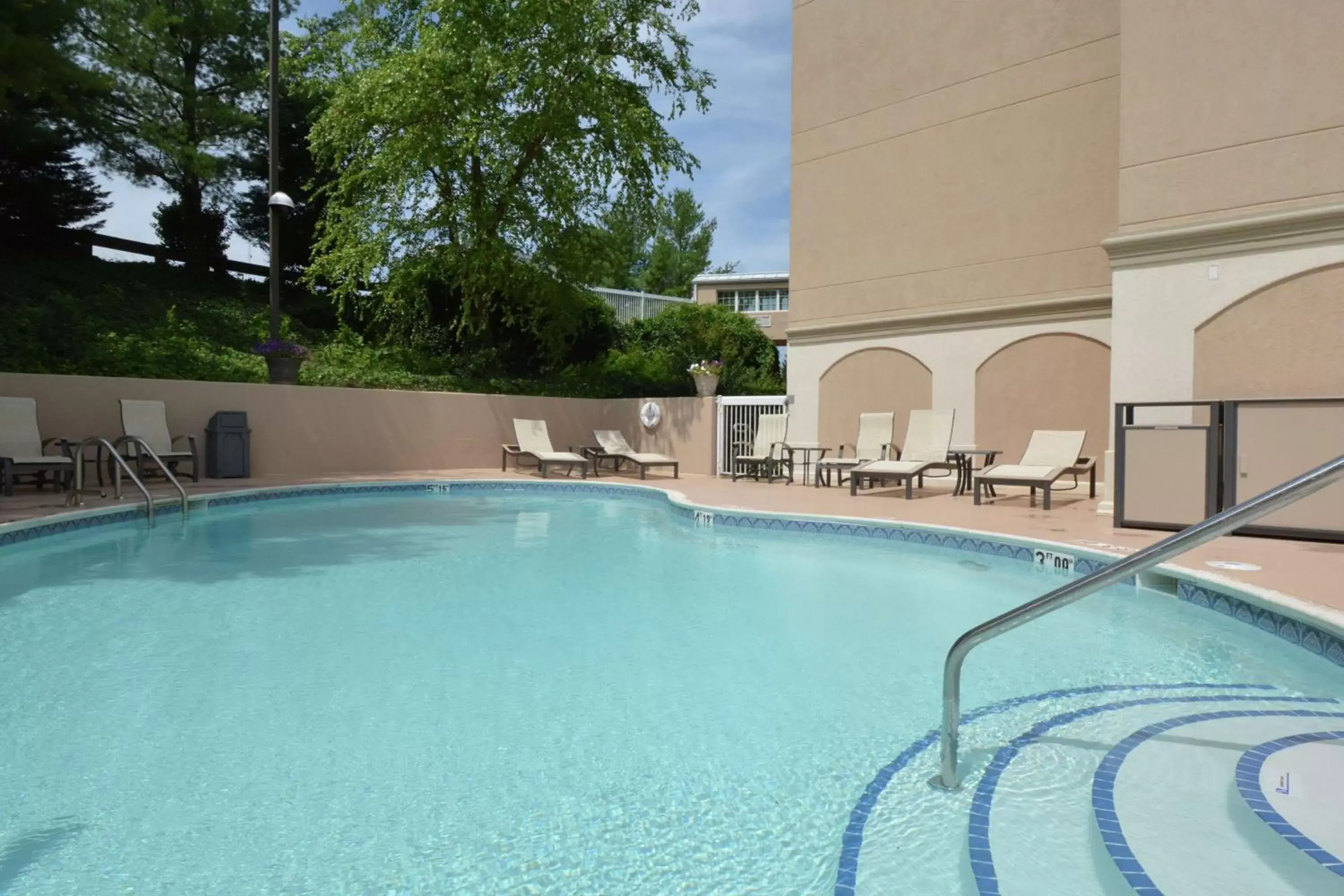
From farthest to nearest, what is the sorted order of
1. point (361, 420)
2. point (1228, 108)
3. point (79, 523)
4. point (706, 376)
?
point (706, 376) < point (361, 420) < point (1228, 108) < point (79, 523)

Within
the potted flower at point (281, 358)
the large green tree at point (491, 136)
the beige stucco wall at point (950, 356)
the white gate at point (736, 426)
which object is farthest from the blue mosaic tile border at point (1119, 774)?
the large green tree at point (491, 136)

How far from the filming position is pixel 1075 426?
431 inches

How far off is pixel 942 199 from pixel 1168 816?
1126 centimetres

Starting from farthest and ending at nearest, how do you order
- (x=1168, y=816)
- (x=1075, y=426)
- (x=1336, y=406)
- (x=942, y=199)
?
(x=942, y=199)
(x=1075, y=426)
(x=1336, y=406)
(x=1168, y=816)

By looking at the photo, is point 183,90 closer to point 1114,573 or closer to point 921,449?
point 921,449

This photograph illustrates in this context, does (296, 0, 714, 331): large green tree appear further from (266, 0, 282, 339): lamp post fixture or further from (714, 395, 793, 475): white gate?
(714, 395, 793, 475): white gate

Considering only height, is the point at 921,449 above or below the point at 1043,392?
below

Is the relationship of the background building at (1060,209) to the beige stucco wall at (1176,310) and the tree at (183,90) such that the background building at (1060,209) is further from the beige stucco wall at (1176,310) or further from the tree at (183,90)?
the tree at (183,90)

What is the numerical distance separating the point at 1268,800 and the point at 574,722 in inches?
87.1

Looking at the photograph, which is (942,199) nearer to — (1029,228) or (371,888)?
(1029,228)

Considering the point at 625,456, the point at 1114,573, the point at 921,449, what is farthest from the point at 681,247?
the point at 1114,573

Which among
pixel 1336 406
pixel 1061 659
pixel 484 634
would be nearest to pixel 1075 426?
pixel 1336 406

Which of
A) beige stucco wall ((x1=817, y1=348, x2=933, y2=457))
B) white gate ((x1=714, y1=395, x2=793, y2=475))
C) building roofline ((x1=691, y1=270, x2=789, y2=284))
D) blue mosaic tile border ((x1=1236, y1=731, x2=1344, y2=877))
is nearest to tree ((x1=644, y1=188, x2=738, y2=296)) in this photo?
building roofline ((x1=691, y1=270, x2=789, y2=284))

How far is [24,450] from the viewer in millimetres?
8859
